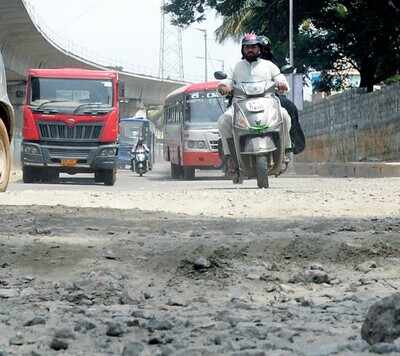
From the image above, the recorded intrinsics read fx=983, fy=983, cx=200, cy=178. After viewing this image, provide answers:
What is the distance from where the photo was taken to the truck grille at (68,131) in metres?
21.1

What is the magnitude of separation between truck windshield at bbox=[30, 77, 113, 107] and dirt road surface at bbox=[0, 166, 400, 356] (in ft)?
39.5

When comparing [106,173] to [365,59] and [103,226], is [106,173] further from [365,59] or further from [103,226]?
[365,59]

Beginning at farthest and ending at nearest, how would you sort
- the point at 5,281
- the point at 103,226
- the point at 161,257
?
the point at 103,226, the point at 161,257, the point at 5,281

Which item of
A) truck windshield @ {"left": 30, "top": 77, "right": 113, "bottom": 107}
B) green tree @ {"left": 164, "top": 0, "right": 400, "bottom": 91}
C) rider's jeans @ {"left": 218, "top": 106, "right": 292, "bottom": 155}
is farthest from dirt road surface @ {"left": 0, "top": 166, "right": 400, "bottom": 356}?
green tree @ {"left": 164, "top": 0, "right": 400, "bottom": 91}

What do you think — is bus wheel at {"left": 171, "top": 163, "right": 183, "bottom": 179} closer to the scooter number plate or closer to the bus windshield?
the bus windshield

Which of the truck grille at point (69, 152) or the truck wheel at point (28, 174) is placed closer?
the truck grille at point (69, 152)

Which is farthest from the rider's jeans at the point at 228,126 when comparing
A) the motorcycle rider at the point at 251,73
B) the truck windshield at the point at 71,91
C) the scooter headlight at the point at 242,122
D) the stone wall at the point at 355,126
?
the stone wall at the point at 355,126

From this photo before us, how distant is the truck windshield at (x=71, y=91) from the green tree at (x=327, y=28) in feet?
45.7

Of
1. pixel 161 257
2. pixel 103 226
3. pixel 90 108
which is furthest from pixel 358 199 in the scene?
pixel 90 108

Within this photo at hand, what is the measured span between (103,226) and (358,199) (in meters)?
3.90

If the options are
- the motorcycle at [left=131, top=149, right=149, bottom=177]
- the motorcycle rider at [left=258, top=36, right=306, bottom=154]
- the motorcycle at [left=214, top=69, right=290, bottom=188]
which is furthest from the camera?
the motorcycle at [left=131, top=149, right=149, bottom=177]

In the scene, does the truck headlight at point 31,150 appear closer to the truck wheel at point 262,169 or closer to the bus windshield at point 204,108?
the bus windshield at point 204,108

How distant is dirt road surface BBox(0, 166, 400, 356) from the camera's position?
4.03 meters

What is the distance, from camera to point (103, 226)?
7.93 m
